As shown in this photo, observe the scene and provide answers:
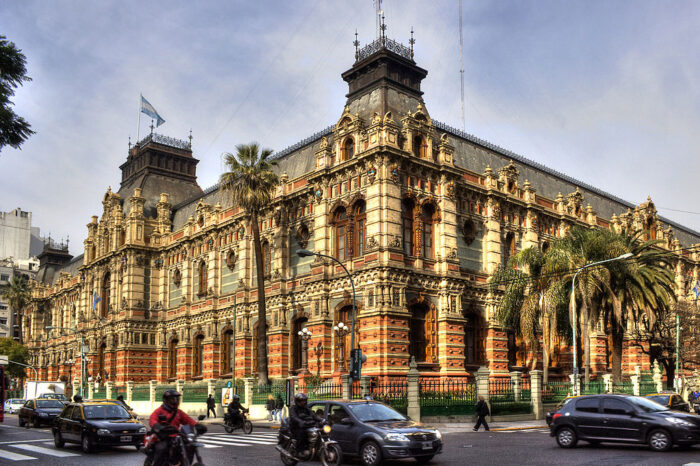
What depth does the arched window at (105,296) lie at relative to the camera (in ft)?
223

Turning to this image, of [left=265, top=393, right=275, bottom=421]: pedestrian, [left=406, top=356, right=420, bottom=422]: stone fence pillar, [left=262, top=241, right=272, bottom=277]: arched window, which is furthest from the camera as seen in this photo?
[left=262, top=241, right=272, bottom=277]: arched window

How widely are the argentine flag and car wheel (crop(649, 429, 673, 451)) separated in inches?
2439

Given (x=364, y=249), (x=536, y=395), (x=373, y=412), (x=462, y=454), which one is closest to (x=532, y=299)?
(x=536, y=395)

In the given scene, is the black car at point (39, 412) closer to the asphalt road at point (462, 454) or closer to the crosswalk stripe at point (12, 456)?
the asphalt road at point (462, 454)

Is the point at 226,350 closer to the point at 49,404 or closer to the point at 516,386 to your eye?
the point at 49,404

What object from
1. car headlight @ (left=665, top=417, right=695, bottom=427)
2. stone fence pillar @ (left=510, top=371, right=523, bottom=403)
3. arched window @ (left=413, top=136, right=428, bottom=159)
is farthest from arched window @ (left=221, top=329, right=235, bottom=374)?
car headlight @ (left=665, top=417, right=695, bottom=427)

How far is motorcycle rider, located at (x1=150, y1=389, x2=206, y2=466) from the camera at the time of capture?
12039 millimetres

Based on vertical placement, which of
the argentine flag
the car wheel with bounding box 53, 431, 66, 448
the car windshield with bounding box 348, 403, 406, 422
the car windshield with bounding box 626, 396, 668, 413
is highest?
the argentine flag

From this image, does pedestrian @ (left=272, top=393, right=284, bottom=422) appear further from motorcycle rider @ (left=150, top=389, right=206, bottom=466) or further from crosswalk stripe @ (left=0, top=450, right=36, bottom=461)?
motorcycle rider @ (left=150, top=389, right=206, bottom=466)

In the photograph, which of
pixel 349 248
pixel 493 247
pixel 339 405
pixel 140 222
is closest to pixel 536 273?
pixel 493 247

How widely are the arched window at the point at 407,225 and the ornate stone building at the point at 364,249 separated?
0.12 metres

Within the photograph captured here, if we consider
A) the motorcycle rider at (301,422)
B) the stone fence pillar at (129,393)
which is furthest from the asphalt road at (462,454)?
the stone fence pillar at (129,393)

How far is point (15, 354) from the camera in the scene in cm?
8775

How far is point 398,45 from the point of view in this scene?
48.2 m
